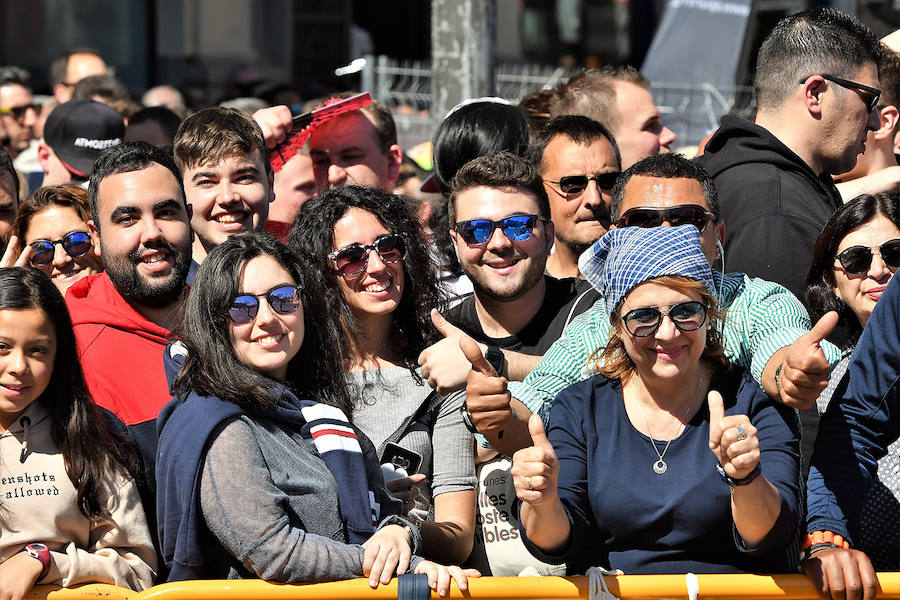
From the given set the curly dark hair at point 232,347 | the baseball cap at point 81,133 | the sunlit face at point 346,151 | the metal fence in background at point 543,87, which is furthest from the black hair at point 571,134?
the metal fence in background at point 543,87

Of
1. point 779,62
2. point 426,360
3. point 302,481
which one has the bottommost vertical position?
point 302,481

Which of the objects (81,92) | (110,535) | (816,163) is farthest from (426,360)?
(81,92)

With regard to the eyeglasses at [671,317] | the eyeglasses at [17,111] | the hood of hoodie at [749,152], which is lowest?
the eyeglasses at [671,317]

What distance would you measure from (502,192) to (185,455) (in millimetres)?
1504

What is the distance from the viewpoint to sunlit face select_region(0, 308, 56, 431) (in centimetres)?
299

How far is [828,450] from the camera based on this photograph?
298cm

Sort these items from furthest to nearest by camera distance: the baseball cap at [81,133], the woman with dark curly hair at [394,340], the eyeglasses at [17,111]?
the eyeglasses at [17,111], the baseball cap at [81,133], the woman with dark curly hair at [394,340]

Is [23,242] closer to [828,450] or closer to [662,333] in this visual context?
[662,333]

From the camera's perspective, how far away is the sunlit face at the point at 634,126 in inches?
209

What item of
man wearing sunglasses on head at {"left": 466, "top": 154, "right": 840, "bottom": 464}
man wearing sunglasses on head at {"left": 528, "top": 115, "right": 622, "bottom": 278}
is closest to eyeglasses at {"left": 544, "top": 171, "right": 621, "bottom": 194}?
man wearing sunglasses on head at {"left": 528, "top": 115, "right": 622, "bottom": 278}

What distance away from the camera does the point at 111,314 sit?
371cm

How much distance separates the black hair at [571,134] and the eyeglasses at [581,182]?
9 centimetres

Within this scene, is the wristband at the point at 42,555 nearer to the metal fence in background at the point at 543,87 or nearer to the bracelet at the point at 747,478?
the bracelet at the point at 747,478

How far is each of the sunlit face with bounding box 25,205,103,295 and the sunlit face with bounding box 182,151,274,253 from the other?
0.40 m
